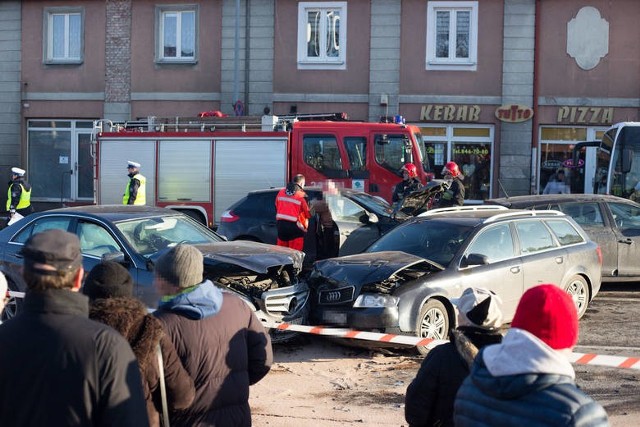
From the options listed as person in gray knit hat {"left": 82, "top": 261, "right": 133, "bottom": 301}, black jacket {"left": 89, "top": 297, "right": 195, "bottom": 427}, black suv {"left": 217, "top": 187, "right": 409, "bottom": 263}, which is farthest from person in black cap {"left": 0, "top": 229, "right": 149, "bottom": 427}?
black suv {"left": 217, "top": 187, "right": 409, "bottom": 263}

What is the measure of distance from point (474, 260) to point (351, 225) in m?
3.93

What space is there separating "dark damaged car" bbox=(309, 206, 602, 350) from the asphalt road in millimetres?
488

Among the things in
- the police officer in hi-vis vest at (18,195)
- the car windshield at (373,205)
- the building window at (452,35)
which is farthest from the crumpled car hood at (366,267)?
the building window at (452,35)

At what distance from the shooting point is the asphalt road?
23.9 feet

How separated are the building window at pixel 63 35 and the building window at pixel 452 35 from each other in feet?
32.6

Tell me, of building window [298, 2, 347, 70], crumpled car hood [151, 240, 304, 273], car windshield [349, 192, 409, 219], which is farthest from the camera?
building window [298, 2, 347, 70]

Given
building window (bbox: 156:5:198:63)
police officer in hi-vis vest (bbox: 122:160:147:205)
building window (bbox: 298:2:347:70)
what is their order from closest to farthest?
police officer in hi-vis vest (bbox: 122:160:147:205) → building window (bbox: 298:2:347:70) → building window (bbox: 156:5:198:63)

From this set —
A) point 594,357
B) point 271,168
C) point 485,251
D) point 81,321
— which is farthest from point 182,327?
point 271,168

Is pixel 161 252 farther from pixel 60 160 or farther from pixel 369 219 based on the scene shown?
pixel 60 160

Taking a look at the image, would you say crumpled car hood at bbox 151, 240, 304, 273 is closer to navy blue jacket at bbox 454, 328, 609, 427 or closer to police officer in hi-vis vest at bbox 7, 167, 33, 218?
navy blue jacket at bbox 454, 328, 609, 427

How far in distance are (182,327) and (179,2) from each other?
70.6 ft

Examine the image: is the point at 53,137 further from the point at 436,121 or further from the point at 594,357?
the point at 594,357

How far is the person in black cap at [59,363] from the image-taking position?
2.99m

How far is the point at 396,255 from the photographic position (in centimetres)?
973
